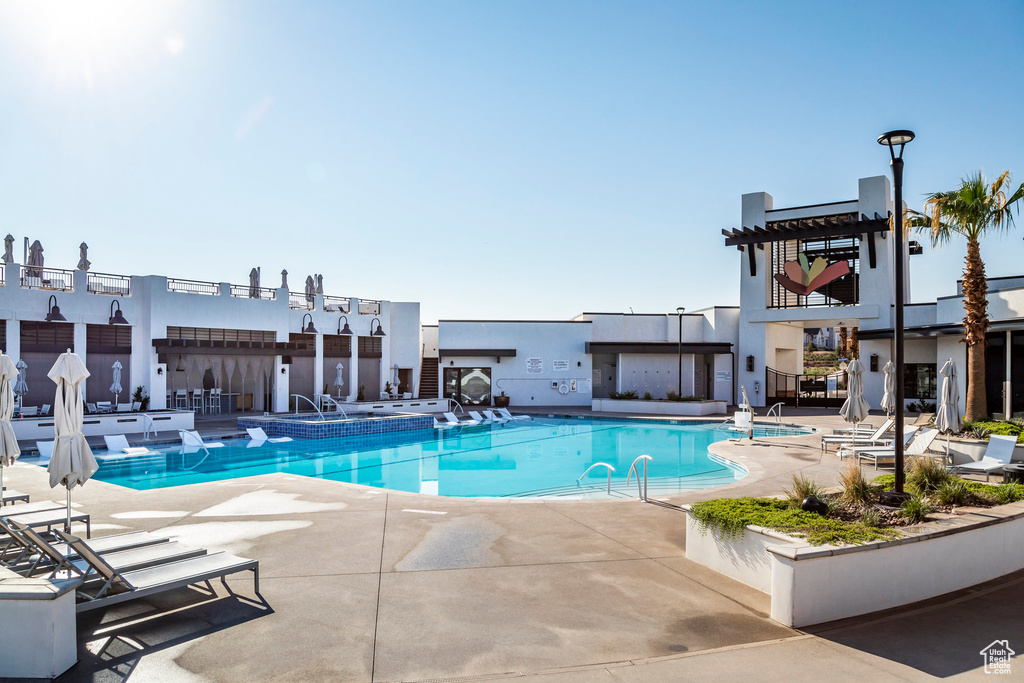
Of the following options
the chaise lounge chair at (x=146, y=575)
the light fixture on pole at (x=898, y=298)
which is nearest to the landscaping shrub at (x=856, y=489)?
the light fixture on pole at (x=898, y=298)

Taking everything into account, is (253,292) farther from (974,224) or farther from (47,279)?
(974,224)

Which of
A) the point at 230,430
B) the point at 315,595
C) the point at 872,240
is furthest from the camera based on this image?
the point at 872,240

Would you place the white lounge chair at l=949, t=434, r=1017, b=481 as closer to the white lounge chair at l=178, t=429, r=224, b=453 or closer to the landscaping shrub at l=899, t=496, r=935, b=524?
the landscaping shrub at l=899, t=496, r=935, b=524

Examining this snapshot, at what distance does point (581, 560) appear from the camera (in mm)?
6469

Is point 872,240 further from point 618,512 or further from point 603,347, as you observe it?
point 618,512

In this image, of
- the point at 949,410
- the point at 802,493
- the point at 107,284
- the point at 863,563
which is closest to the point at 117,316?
the point at 107,284

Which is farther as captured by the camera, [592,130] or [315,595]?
[592,130]

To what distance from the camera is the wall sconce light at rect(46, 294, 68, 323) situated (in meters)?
19.7

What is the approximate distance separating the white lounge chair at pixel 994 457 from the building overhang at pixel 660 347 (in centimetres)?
1839

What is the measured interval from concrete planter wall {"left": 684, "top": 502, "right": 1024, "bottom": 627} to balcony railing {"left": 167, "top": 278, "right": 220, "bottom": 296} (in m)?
22.5

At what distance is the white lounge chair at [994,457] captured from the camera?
10.4 m

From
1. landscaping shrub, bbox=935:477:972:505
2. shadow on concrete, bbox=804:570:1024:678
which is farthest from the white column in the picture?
shadow on concrete, bbox=804:570:1024:678

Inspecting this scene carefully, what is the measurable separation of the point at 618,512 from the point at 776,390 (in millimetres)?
24488

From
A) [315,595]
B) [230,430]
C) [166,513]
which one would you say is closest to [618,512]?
[315,595]
